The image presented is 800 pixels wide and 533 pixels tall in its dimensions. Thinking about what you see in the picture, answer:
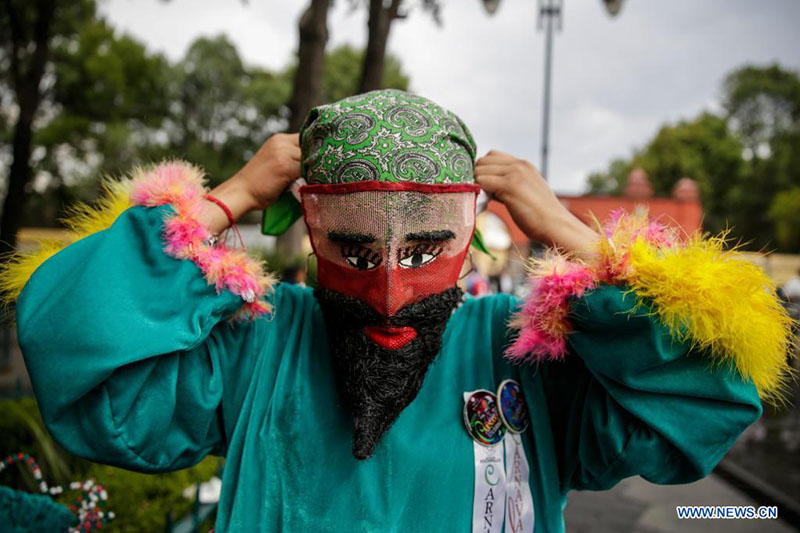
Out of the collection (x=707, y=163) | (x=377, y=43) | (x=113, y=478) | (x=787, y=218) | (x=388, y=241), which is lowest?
(x=113, y=478)

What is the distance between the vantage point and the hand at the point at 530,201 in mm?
1442

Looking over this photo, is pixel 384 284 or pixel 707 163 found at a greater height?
pixel 707 163

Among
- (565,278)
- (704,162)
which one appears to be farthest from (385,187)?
(704,162)

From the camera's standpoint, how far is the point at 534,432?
1424 mm

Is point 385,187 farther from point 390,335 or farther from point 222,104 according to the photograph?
point 222,104

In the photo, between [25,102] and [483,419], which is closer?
[483,419]

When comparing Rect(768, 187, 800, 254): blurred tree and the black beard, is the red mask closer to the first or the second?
the black beard

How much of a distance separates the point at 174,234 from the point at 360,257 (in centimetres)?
47

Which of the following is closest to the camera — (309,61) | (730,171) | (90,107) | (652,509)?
(652,509)

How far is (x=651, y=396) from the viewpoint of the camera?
3.99 feet

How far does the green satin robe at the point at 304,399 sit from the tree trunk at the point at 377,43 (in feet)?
17.7

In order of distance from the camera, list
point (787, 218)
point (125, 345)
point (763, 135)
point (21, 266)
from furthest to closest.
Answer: point (763, 135) → point (787, 218) → point (21, 266) → point (125, 345)

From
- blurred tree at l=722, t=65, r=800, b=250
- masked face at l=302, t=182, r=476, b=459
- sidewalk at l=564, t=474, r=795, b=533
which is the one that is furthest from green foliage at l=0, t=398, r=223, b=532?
blurred tree at l=722, t=65, r=800, b=250

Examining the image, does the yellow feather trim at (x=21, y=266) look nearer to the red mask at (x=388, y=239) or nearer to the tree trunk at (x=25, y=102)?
the red mask at (x=388, y=239)
